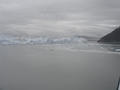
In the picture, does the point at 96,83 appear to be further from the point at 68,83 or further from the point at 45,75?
the point at 45,75

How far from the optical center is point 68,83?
11.4 metres

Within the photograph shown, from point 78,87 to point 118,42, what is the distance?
1356 inches

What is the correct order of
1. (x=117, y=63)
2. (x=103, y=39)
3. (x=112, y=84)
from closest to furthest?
(x=112, y=84)
(x=117, y=63)
(x=103, y=39)

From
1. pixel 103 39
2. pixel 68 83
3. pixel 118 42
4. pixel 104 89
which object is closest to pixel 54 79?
pixel 68 83

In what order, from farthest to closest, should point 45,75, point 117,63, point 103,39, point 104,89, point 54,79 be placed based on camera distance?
point 103,39
point 117,63
point 45,75
point 54,79
point 104,89

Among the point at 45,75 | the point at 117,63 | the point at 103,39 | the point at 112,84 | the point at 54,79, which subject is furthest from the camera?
the point at 103,39

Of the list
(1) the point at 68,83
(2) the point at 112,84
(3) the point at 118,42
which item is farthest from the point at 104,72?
(3) the point at 118,42

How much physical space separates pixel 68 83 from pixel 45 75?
2.66 metres

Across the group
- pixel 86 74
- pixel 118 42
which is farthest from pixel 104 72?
pixel 118 42

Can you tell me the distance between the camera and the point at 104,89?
10367mm

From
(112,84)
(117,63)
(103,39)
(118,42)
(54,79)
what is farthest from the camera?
(103,39)

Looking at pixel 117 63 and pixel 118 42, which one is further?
pixel 118 42

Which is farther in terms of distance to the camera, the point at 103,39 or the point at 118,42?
the point at 103,39

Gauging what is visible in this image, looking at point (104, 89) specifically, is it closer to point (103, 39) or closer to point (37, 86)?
point (37, 86)
